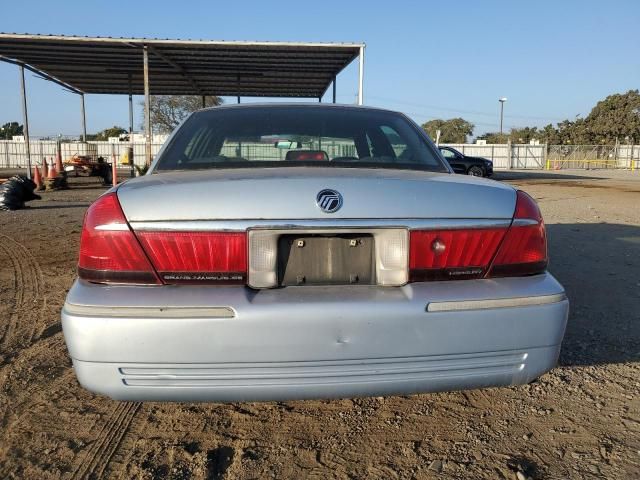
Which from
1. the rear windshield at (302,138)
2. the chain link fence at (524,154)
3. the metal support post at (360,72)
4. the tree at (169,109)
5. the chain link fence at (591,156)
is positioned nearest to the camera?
the rear windshield at (302,138)

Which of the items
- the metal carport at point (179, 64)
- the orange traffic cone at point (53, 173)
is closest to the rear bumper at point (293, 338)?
the metal carport at point (179, 64)

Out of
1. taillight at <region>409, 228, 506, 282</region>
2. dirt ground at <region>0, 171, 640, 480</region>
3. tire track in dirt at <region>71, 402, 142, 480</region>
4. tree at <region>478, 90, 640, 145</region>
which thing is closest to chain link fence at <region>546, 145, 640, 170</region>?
tree at <region>478, 90, 640, 145</region>

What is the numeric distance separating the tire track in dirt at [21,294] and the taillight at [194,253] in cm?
206

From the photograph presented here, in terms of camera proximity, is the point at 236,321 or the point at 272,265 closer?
the point at 236,321

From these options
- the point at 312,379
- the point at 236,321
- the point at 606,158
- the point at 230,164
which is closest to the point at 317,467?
the point at 312,379

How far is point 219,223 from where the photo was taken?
6.10 ft

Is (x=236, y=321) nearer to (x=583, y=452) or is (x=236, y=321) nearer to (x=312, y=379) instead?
(x=312, y=379)

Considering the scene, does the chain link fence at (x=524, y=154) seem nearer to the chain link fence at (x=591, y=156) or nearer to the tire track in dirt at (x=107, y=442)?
the chain link fence at (x=591, y=156)

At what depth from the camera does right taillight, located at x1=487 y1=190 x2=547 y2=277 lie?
203 cm

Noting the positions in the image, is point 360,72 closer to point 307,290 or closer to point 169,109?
point 307,290

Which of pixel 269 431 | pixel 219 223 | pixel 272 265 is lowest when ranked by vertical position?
pixel 269 431

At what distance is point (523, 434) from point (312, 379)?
1165mm

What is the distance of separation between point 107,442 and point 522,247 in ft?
6.43

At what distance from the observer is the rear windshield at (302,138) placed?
2.68 m
